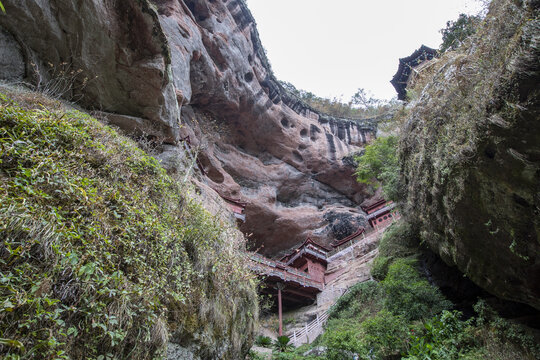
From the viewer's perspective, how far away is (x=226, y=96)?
73.9 feet

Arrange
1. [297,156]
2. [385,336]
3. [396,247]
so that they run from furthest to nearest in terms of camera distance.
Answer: [297,156], [396,247], [385,336]

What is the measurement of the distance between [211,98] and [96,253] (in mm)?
20131

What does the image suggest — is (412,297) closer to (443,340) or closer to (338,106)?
(443,340)

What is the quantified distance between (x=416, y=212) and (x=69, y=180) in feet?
A: 29.5

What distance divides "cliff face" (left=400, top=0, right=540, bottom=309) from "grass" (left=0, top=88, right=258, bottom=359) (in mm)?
5158

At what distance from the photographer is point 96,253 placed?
12.5ft

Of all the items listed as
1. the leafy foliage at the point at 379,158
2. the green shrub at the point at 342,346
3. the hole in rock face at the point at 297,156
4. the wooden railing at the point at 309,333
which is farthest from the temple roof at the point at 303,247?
the green shrub at the point at 342,346

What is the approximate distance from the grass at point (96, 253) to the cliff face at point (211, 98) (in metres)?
3.41

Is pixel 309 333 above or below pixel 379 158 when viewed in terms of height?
below

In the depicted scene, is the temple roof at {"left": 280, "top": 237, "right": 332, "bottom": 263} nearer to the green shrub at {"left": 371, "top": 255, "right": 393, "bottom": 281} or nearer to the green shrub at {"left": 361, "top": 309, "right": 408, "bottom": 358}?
the green shrub at {"left": 371, "top": 255, "right": 393, "bottom": 281}

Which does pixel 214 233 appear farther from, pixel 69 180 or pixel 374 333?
pixel 374 333

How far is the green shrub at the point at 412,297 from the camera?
8867 mm

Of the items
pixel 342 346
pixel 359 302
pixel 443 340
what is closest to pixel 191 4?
pixel 359 302

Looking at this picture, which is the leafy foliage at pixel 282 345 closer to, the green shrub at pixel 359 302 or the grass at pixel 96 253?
the green shrub at pixel 359 302
